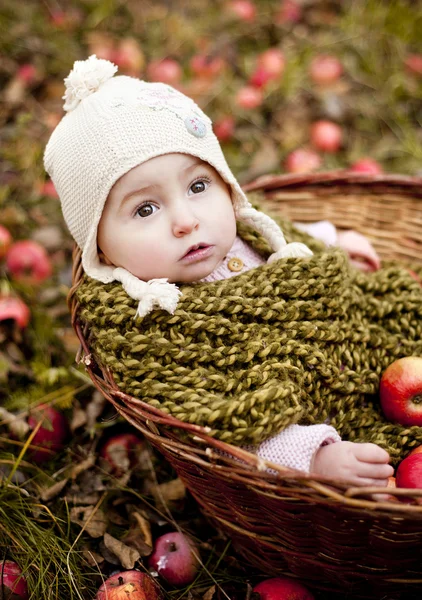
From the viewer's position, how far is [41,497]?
6.58 ft

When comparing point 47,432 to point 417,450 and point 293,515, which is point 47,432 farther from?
point 417,450

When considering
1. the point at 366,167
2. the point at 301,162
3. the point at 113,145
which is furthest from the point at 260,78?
the point at 113,145

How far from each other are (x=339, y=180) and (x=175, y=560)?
5.18 feet

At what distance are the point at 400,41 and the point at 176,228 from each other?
2.91 metres

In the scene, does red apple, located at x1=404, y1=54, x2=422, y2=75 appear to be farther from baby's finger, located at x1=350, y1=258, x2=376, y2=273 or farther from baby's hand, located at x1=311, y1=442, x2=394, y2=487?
baby's hand, located at x1=311, y1=442, x2=394, y2=487

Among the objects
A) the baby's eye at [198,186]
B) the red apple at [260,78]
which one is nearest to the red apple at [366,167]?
the red apple at [260,78]

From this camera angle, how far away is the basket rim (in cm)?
249

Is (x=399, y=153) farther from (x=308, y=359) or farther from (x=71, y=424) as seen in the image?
(x=71, y=424)

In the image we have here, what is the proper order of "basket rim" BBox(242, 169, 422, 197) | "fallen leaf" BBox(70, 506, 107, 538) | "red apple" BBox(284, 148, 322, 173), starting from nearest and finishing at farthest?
"fallen leaf" BBox(70, 506, 107, 538) < "basket rim" BBox(242, 169, 422, 197) < "red apple" BBox(284, 148, 322, 173)

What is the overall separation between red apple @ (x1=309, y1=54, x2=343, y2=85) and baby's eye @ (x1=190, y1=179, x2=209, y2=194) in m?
2.27

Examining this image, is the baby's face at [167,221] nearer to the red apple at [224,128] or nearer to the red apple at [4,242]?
the red apple at [4,242]

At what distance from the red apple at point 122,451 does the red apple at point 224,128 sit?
1889 mm

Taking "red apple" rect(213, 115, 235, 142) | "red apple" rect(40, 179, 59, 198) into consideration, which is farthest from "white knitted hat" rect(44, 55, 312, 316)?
"red apple" rect(213, 115, 235, 142)

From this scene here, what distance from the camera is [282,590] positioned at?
1676mm
